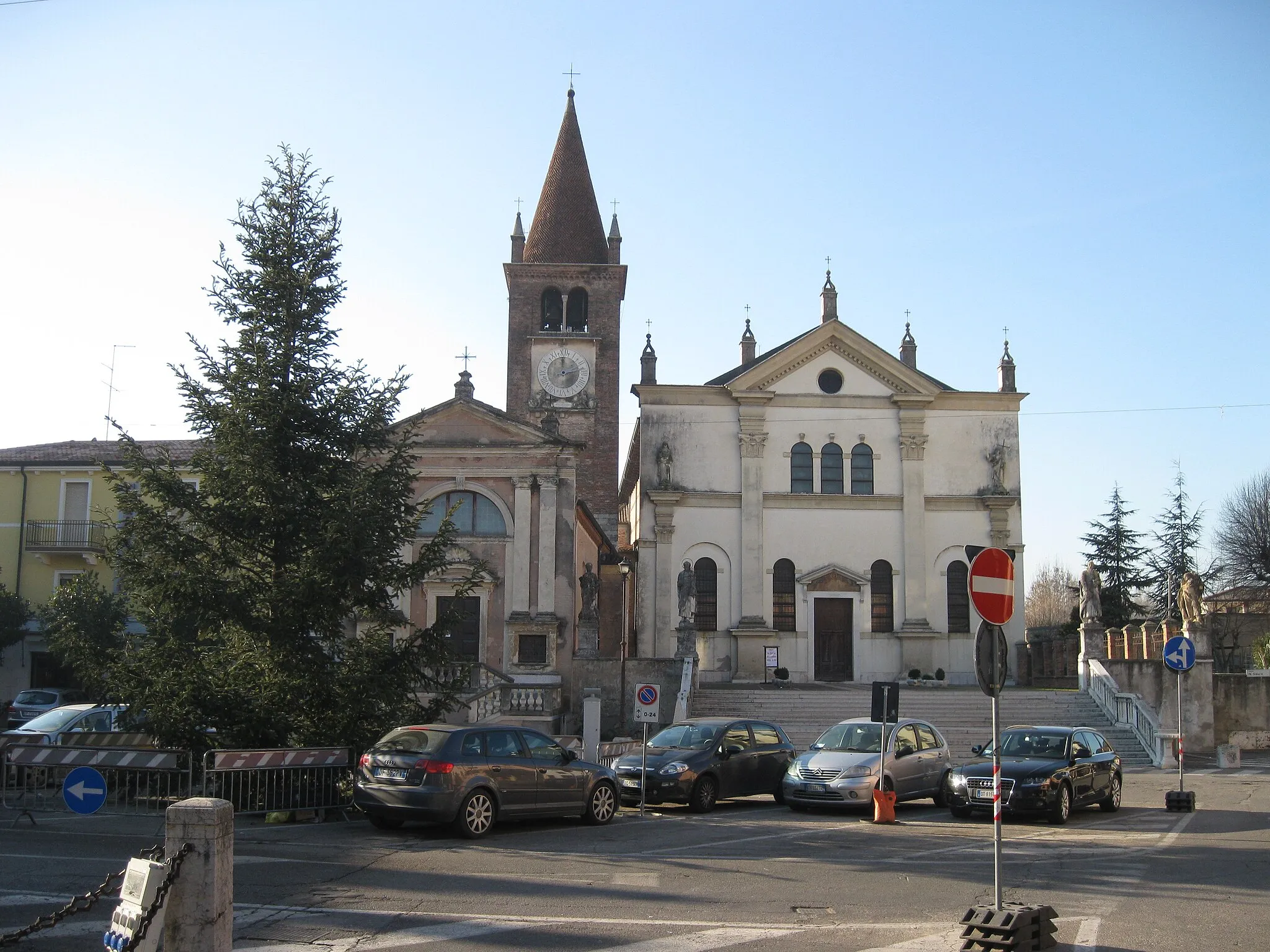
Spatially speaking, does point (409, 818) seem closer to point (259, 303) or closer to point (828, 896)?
point (828, 896)

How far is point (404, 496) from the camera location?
61.6ft

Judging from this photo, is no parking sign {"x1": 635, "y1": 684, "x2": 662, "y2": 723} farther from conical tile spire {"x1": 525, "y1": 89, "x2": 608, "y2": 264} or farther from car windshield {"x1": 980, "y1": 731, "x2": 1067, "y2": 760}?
conical tile spire {"x1": 525, "y1": 89, "x2": 608, "y2": 264}

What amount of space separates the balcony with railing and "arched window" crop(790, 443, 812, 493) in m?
23.4

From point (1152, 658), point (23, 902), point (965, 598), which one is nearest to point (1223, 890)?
point (23, 902)

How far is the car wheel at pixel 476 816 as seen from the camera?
1399 cm

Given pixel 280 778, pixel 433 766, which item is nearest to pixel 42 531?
pixel 280 778

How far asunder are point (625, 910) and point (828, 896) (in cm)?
202

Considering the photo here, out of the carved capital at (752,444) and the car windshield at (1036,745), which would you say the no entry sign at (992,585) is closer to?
the car windshield at (1036,745)

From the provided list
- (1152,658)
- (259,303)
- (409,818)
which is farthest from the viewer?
(1152,658)

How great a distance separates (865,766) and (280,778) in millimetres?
8474

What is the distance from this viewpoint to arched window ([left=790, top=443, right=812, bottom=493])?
41.8m

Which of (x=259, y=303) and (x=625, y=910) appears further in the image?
(x=259, y=303)

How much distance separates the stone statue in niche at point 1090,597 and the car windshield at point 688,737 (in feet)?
63.1

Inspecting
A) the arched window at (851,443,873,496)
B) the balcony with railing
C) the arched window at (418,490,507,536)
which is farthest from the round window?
the balcony with railing
